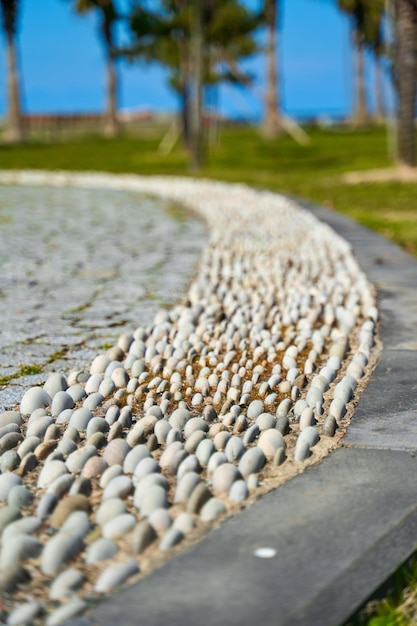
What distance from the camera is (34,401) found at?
2.84 metres

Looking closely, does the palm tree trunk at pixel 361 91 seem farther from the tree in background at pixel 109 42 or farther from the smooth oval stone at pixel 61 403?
the smooth oval stone at pixel 61 403

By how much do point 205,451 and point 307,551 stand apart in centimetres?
62

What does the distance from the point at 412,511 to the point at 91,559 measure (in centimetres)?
70

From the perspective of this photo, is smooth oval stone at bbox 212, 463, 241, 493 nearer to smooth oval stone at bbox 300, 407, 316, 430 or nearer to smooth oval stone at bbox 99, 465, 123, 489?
smooth oval stone at bbox 99, 465, 123, 489

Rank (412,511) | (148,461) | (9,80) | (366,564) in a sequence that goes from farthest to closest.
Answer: (9,80), (148,461), (412,511), (366,564)

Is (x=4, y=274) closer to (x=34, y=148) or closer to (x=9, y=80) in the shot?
(x=34, y=148)

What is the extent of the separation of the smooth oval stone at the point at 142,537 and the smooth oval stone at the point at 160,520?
0.03m

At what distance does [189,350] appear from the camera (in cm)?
351

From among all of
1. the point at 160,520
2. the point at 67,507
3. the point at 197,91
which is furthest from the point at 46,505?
the point at 197,91

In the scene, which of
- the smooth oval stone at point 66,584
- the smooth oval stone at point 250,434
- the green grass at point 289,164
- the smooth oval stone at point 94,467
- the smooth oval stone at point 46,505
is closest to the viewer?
the smooth oval stone at point 66,584

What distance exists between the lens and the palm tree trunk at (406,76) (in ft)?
44.4

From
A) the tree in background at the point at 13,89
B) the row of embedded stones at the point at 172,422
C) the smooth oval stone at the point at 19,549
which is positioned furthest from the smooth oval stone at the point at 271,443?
the tree in background at the point at 13,89

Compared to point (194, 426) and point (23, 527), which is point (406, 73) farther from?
point (23, 527)

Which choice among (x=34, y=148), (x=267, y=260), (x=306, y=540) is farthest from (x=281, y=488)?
(x=34, y=148)
